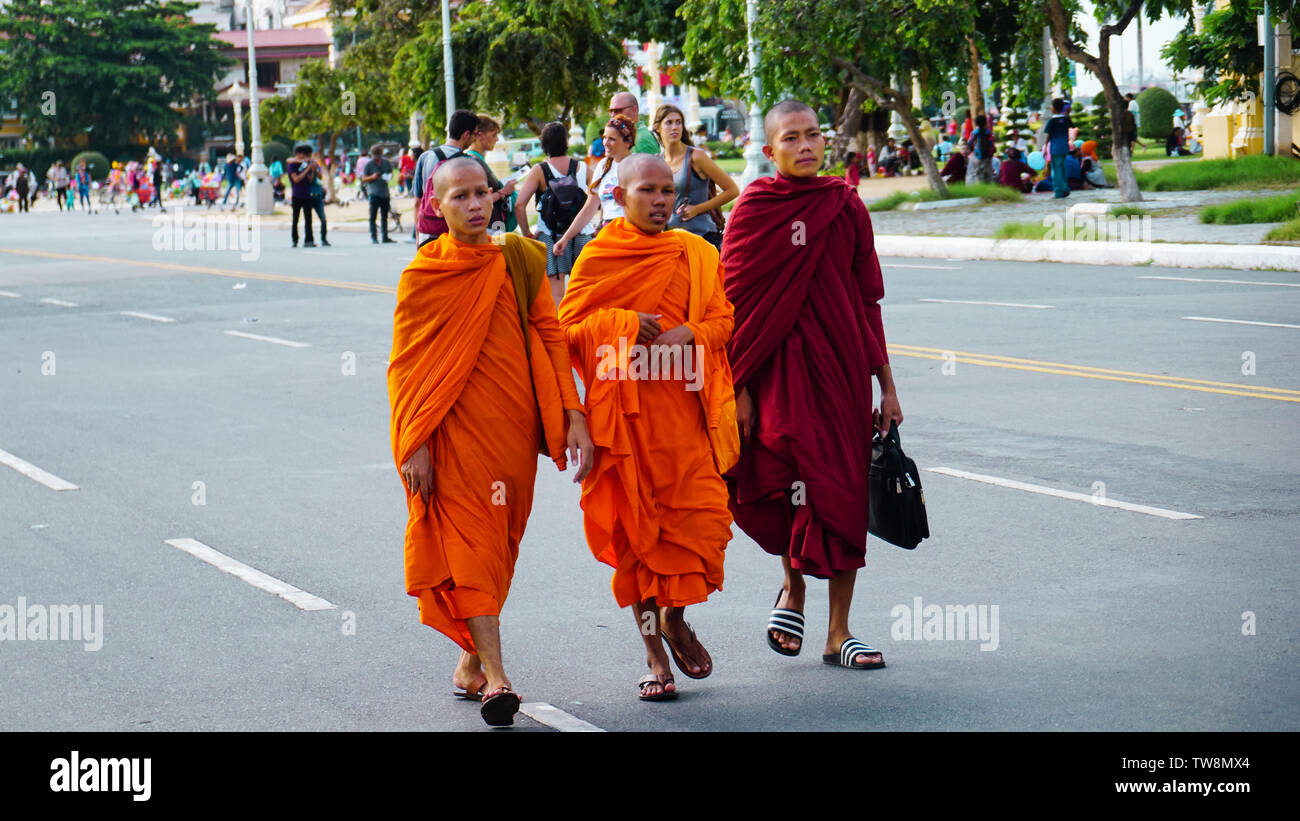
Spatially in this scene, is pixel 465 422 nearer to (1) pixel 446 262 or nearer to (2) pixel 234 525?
(1) pixel 446 262

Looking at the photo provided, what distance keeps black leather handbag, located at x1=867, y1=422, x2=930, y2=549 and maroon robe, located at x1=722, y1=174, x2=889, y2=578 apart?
0.05m

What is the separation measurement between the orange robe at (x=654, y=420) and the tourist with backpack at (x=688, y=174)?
6.24m

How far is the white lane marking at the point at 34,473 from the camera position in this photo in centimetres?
911

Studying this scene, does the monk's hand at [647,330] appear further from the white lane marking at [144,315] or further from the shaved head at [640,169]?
the white lane marking at [144,315]

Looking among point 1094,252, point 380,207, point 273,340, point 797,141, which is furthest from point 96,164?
point 797,141

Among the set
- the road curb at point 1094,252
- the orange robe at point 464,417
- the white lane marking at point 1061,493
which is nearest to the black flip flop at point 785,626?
the orange robe at point 464,417

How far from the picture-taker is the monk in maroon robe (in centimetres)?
556

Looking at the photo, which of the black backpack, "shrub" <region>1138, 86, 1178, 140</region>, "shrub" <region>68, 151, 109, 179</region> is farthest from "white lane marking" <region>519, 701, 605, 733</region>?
"shrub" <region>68, 151, 109, 179</region>

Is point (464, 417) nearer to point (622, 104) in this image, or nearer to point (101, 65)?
point (622, 104)

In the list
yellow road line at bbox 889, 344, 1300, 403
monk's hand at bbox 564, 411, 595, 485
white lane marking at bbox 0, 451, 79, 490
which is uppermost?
monk's hand at bbox 564, 411, 595, 485

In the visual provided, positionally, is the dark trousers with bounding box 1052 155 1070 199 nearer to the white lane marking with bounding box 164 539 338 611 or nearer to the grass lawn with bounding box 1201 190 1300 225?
the grass lawn with bounding box 1201 190 1300 225

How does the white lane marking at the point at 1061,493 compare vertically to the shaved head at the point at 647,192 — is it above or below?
below
